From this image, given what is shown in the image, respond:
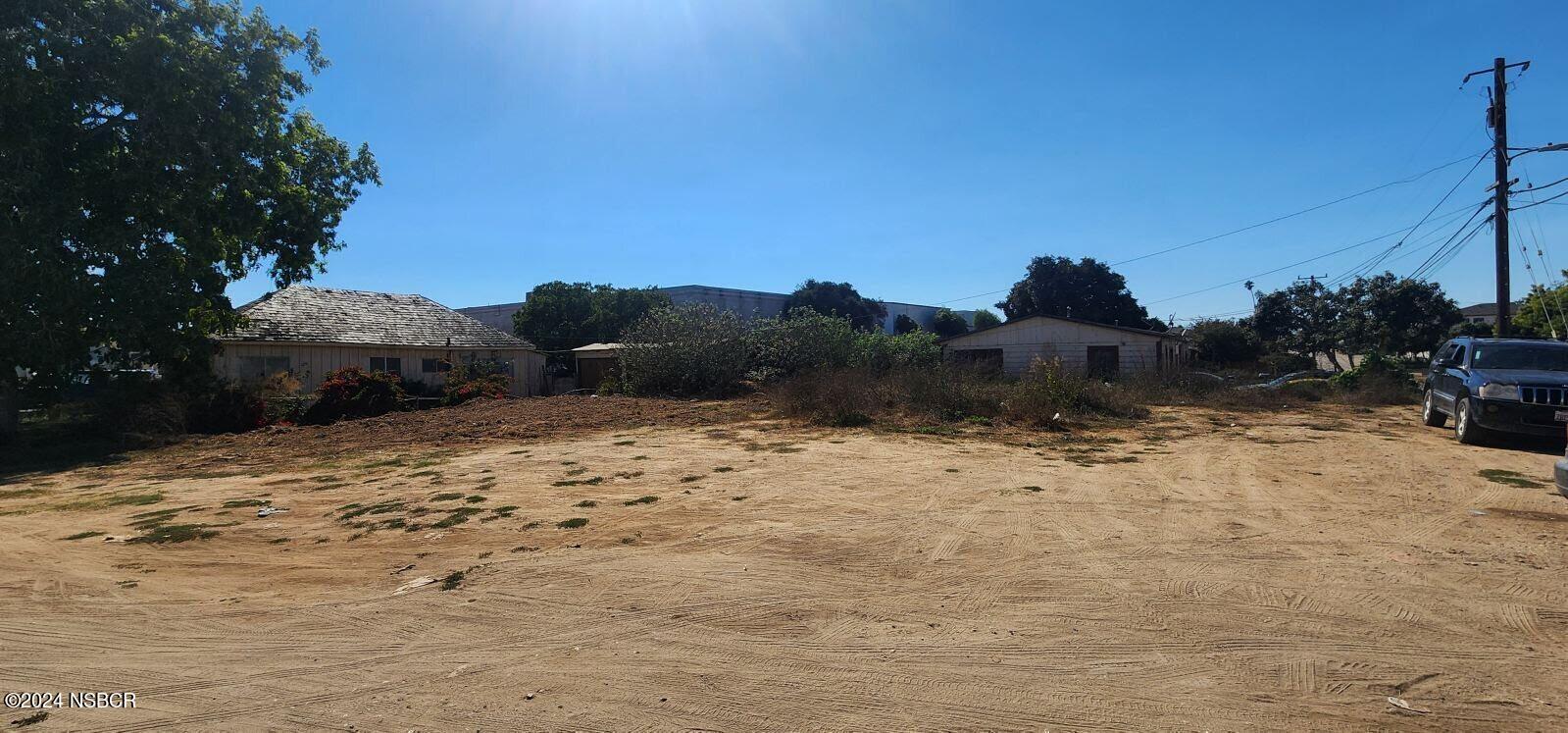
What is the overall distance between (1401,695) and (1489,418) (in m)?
10.6

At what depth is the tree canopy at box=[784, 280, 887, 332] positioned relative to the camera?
48.7 metres

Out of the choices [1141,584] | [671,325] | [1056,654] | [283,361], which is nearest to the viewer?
[1056,654]

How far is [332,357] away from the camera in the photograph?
25781mm

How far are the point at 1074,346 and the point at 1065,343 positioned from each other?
14.4 inches

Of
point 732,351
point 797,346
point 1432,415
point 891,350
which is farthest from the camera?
point 891,350

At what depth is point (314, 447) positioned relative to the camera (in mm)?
14602

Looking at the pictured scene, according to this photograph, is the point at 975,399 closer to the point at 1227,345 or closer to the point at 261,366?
the point at 261,366

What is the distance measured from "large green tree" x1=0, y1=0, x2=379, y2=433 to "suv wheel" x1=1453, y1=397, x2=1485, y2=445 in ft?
75.1

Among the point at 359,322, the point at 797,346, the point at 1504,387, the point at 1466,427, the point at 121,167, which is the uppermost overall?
the point at 121,167

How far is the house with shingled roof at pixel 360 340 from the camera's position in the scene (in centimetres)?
2414

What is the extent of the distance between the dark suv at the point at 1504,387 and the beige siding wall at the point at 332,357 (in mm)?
28848

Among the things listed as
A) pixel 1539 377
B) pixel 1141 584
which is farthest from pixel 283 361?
pixel 1539 377

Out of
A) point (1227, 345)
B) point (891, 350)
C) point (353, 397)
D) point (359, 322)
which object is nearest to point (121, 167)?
point (353, 397)

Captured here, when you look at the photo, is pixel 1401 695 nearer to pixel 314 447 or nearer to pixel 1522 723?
pixel 1522 723
